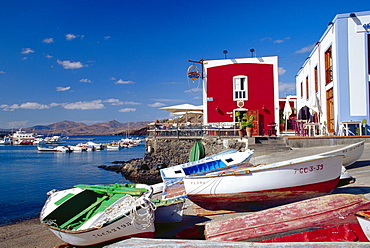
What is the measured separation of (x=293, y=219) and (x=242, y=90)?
16453 millimetres

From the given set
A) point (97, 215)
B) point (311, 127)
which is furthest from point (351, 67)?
point (97, 215)

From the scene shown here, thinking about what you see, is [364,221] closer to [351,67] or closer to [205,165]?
[205,165]

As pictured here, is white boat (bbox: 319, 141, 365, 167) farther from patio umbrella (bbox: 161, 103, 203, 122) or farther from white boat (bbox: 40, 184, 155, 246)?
patio umbrella (bbox: 161, 103, 203, 122)

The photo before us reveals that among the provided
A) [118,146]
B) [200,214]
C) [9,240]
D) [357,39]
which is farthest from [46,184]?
[118,146]

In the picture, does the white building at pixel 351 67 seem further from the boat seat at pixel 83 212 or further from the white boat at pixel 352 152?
the boat seat at pixel 83 212

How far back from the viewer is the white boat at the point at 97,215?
199 inches

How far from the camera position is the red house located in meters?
19.9

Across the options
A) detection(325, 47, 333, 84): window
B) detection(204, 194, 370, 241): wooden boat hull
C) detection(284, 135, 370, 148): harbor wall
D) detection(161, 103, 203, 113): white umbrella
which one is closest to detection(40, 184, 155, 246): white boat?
detection(204, 194, 370, 241): wooden boat hull

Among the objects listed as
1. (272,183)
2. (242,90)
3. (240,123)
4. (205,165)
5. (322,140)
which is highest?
(242,90)

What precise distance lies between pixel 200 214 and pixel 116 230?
8.11 ft

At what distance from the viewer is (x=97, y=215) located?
577cm

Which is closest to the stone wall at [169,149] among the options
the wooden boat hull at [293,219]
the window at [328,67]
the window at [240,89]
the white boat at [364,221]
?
the window at [240,89]

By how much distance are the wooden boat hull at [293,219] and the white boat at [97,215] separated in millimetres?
1316

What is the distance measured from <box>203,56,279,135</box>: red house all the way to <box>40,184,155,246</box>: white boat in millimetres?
14127
